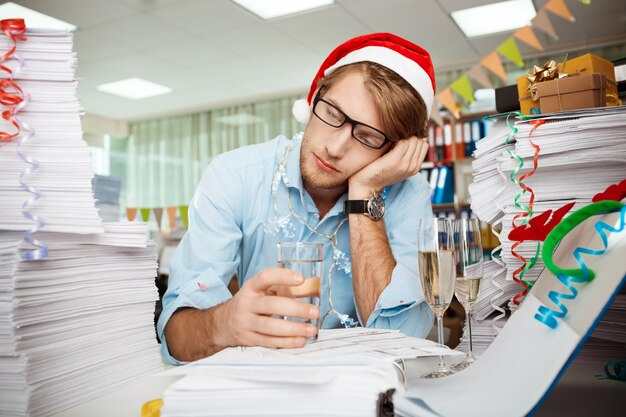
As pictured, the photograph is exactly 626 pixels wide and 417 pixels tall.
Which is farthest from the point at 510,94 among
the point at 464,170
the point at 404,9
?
the point at 464,170

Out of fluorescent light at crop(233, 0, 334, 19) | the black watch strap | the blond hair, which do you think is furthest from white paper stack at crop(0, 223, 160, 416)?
fluorescent light at crop(233, 0, 334, 19)

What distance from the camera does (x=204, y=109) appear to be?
7.36m

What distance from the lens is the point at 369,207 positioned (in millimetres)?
1283

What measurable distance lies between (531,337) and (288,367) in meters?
0.26

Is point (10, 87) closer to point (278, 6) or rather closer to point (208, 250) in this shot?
point (208, 250)

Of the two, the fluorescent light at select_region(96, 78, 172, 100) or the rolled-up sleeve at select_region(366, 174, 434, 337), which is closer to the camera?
the rolled-up sleeve at select_region(366, 174, 434, 337)

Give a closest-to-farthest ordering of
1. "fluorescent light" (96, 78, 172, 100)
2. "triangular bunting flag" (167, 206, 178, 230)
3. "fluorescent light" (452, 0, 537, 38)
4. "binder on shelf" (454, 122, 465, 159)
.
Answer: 1. "fluorescent light" (452, 0, 537, 38)
2. "binder on shelf" (454, 122, 465, 159)
3. "triangular bunting flag" (167, 206, 178, 230)
4. "fluorescent light" (96, 78, 172, 100)

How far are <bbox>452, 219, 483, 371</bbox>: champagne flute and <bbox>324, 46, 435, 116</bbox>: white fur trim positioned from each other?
0.62 meters

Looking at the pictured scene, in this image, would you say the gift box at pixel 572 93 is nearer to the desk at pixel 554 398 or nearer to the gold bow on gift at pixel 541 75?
the gold bow on gift at pixel 541 75

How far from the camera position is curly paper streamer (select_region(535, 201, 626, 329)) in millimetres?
500

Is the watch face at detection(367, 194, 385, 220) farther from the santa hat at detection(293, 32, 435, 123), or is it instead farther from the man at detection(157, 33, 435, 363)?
the santa hat at detection(293, 32, 435, 123)

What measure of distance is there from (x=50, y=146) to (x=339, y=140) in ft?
2.40

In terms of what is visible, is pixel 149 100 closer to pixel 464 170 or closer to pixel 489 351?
pixel 464 170

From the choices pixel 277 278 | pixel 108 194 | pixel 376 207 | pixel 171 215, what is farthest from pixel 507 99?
pixel 171 215
